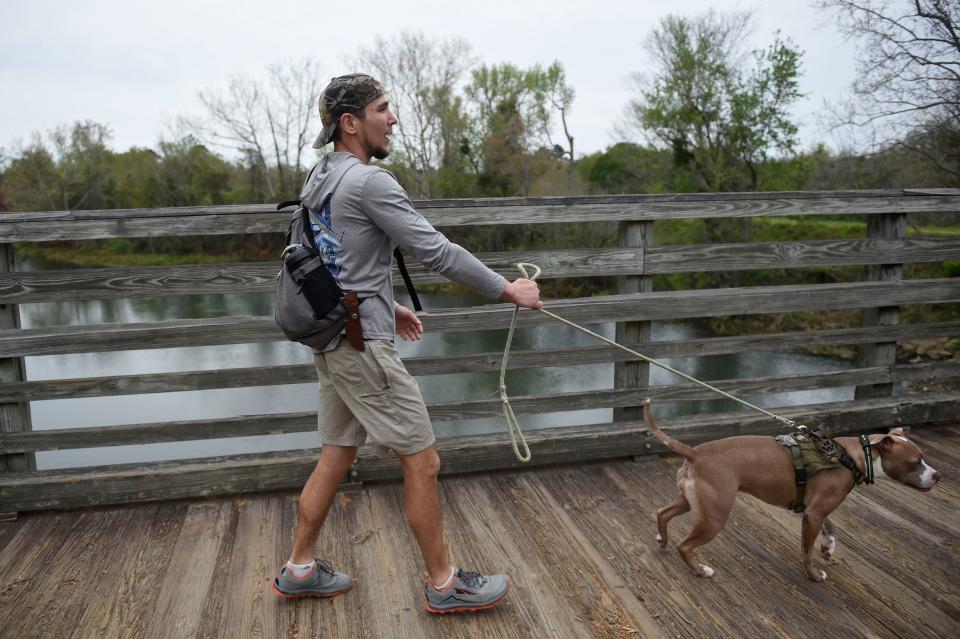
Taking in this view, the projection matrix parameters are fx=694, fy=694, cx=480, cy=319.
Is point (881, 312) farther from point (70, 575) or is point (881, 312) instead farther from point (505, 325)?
point (70, 575)

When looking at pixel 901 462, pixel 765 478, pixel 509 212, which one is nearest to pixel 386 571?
pixel 765 478

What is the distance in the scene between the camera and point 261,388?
1416 centimetres

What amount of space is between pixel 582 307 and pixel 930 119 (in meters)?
18.0

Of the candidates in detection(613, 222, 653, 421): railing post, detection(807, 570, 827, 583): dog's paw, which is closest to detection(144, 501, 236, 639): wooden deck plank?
detection(613, 222, 653, 421): railing post

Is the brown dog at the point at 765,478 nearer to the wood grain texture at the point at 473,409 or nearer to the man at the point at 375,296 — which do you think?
the man at the point at 375,296

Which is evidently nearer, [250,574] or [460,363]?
[250,574]

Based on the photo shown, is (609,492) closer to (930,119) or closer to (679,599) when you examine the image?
(679,599)

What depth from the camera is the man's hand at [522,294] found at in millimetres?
2164

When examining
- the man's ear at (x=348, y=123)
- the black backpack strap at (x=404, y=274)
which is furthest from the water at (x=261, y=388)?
the man's ear at (x=348, y=123)

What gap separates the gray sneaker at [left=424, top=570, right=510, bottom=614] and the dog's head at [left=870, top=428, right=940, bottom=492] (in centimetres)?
147

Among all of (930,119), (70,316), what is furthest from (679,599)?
(70,316)

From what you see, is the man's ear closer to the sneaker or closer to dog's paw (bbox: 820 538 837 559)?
the sneaker

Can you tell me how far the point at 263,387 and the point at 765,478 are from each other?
477 inches

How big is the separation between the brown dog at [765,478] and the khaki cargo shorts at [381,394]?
912 mm
